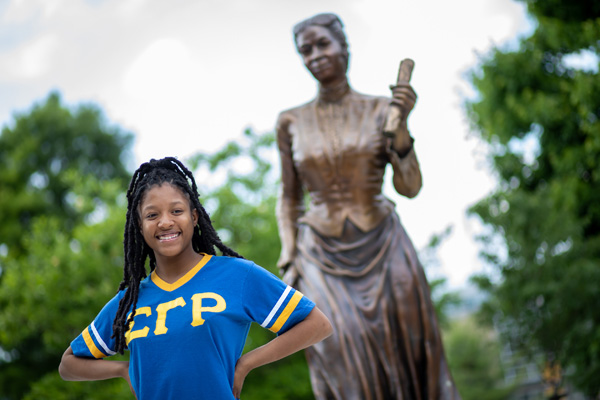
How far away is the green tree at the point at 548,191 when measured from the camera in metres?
12.1

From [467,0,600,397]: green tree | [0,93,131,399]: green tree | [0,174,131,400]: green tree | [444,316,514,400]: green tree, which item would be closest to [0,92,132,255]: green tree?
[0,93,131,399]: green tree

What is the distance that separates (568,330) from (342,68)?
8.99m

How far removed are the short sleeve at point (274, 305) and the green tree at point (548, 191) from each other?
10.1 meters

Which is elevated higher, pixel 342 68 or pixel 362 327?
pixel 342 68

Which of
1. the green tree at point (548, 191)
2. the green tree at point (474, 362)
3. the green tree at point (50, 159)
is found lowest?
the green tree at point (474, 362)

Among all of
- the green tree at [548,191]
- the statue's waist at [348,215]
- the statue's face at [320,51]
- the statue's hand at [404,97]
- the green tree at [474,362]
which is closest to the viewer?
the statue's hand at [404,97]

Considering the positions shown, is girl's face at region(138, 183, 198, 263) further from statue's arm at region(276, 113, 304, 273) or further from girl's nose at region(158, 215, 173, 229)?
statue's arm at region(276, 113, 304, 273)

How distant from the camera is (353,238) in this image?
4.62 metres

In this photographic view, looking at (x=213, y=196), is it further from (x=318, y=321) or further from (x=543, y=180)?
(x=318, y=321)

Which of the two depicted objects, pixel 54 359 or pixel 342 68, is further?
pixel 54 359

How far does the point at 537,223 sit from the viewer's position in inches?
500

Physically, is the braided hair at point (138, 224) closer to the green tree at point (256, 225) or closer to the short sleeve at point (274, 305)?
the short sleeve at point (274, 305)

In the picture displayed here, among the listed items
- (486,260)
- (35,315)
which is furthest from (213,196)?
(486,260)

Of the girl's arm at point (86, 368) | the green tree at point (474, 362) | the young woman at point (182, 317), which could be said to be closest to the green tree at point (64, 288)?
the girl's arm at point (86, 368)
